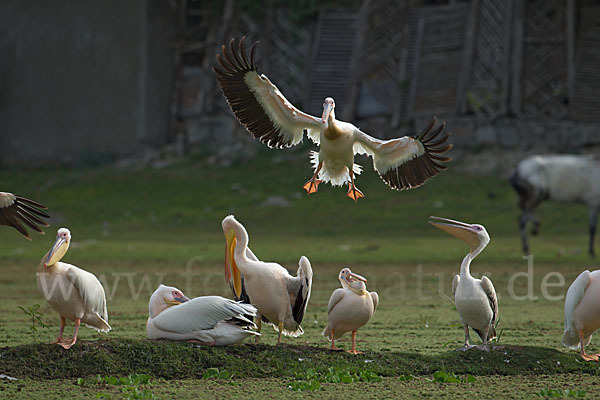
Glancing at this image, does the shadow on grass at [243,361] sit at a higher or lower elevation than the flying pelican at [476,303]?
lower

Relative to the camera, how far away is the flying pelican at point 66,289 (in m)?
7.80

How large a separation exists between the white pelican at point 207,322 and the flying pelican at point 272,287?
21 centimetres

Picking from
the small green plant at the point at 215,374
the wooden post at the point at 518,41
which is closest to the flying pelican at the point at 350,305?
the small green plant at the point at 215,374

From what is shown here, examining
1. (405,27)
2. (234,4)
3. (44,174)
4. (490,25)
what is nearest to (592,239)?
(490,25)

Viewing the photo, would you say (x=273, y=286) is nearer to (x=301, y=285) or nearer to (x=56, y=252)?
(x=301, y=285)

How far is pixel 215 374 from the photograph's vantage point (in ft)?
24.7

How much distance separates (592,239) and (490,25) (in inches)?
313

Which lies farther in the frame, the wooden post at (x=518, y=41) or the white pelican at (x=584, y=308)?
the wooden post at (x=518, y=41)

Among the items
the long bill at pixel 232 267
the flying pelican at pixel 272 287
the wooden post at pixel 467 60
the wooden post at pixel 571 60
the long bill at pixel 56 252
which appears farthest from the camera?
the wooden post at pixel 467 60

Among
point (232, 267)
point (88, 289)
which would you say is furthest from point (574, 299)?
point (88, 289)

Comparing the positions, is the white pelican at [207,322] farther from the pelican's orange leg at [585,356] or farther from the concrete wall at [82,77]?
the concrete wall at [82,77]

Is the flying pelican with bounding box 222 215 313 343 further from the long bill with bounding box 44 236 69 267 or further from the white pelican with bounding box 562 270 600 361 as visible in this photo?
the white pelican with bounding box 562 270 600 361

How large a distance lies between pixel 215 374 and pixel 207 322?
498 millimetres

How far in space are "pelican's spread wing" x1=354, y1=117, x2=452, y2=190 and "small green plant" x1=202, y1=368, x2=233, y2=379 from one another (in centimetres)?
263
